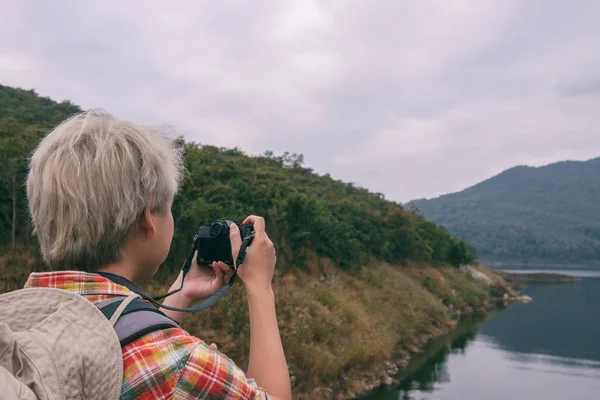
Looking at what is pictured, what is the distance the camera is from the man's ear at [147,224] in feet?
2.90

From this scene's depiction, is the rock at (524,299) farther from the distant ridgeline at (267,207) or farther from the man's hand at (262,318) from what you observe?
the man's hand at (262,318)

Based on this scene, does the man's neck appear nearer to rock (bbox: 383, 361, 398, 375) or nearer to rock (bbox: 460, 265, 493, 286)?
rock (bbox: 383, 361, 398, 375)

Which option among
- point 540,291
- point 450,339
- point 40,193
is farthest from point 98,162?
point 540,291

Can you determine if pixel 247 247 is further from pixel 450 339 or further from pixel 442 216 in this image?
pixel 442 216

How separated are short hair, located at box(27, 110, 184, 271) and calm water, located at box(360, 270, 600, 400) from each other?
9.47 meters

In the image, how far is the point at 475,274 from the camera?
24.0 metres

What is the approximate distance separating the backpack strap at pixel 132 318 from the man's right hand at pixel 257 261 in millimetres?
249

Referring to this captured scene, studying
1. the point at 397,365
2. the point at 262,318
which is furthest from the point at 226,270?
the point at 397,365

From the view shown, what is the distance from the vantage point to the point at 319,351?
29.3ft

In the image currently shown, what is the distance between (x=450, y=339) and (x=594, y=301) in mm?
13366

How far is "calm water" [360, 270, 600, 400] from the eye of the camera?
10.5 metres

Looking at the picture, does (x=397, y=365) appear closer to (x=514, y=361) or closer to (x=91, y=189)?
(x=514, y=361)

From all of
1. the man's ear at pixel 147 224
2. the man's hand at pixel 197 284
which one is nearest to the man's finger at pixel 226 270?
the man's hand at pixel 197 284

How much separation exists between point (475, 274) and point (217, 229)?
24470 millimetres
